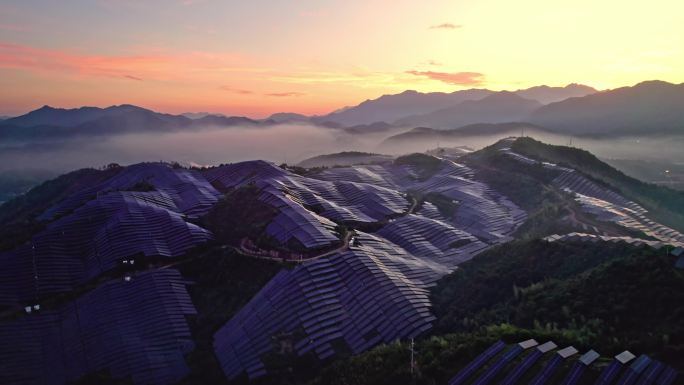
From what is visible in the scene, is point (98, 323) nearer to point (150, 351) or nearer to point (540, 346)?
point (150, 351)

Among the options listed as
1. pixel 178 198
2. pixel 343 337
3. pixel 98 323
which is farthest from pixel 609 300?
pixel 178 198

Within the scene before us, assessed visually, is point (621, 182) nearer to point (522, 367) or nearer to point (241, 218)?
point (241, 218)

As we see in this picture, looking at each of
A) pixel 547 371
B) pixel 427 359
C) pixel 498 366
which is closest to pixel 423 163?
pixel 427 359

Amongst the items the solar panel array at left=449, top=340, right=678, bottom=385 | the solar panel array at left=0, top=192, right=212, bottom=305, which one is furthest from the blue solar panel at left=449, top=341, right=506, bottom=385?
the solar panel array at left=0, top=192, right=212, bottom=305

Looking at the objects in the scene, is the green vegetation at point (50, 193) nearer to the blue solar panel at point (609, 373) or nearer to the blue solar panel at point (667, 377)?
the blue solar panel at point (609, 373)

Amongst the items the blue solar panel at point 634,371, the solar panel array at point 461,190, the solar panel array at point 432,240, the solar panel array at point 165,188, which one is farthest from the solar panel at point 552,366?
the solar panel array at point 165,188

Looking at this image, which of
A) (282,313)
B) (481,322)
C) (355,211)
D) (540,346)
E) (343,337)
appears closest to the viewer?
(540,346)

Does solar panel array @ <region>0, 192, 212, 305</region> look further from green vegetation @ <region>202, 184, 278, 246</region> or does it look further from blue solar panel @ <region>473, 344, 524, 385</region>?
blue solar panel @ <region>473, 344, 524, 385</region>
